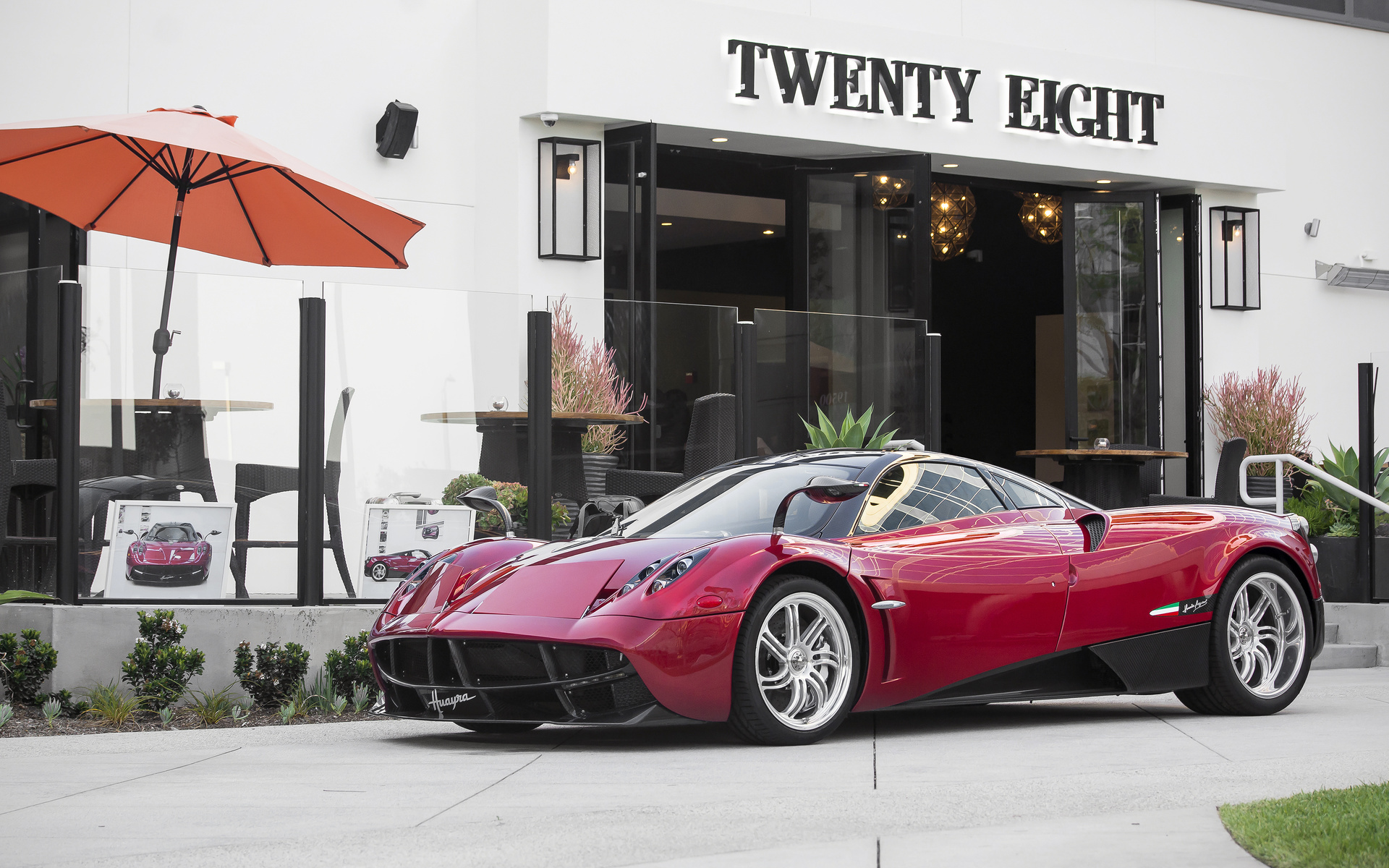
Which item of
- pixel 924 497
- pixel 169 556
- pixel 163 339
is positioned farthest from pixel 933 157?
pixel 169 556

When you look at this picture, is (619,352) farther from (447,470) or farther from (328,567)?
(328,567)

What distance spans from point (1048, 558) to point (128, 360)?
4.83 m

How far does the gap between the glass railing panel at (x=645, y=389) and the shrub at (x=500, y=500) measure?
0.15m

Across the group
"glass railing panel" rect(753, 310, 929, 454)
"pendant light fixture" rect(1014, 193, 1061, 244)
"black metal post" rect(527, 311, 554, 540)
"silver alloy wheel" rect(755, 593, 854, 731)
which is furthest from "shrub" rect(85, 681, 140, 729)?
"pendant light fixture" rect(1014, 193, 1061, 244)

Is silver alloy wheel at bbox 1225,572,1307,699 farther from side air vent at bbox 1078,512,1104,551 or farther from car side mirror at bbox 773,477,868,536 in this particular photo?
car side mirror at bbox 773,477,868,536

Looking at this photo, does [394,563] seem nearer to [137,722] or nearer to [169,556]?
[169,556]

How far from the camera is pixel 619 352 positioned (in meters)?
9.57

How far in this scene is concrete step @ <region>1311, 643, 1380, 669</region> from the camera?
10.9 meters

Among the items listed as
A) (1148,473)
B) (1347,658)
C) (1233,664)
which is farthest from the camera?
(1148,473)

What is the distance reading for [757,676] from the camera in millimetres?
5836

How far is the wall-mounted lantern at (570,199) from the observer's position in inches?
531

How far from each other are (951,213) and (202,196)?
32.5 feet

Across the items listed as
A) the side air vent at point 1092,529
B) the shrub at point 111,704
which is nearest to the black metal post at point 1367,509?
the side air vent at point 1092,529

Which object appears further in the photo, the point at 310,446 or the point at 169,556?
the point at 310,446
